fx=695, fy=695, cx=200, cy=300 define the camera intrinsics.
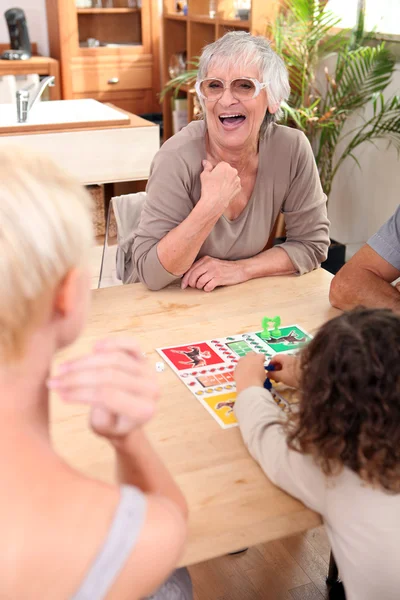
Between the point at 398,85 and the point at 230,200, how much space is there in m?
2.00

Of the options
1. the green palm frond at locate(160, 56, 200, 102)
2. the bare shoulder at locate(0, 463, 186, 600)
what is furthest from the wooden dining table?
the green palm frond at locate(160, 56, 200, 102)

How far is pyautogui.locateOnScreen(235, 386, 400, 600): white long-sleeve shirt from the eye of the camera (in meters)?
0.95

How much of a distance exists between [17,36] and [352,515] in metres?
4.83

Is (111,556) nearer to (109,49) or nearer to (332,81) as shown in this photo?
(332,81)

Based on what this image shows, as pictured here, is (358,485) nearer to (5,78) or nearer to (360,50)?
(360,50)

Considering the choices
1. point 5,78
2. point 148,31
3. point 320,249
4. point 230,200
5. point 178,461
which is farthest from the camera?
point 148,31

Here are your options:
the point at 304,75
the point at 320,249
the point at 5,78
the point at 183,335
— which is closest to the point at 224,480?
the point at 183,335

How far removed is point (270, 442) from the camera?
107cm

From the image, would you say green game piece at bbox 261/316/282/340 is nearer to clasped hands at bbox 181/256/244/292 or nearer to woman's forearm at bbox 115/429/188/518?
clasped hands at bbox 181/256/244/292

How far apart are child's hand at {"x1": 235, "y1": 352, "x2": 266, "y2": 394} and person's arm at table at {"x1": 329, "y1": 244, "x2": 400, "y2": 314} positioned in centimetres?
40

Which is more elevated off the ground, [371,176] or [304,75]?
[304,75]

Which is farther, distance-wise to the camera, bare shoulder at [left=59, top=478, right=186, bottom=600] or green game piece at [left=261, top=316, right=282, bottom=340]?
green game piece at [left=261, top=316, right=282, bottom=340]

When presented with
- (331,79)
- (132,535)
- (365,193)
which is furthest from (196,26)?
(132,535)

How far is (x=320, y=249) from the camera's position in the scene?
1.95 m
